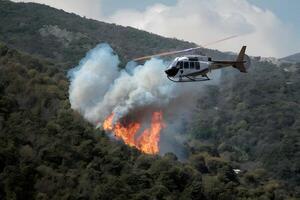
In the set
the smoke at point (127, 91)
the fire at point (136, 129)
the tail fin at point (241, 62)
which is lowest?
the fire at point (136, 129)

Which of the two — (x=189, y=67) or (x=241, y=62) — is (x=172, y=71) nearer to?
(x=189, y=67)

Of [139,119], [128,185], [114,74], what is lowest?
[128,185]

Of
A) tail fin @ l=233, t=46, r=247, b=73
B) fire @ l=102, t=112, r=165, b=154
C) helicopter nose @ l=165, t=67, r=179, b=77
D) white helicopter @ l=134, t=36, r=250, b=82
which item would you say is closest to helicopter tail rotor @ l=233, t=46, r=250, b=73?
tail fin @ l=233, t=46, r=247, b=73

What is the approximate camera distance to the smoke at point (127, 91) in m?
91.2

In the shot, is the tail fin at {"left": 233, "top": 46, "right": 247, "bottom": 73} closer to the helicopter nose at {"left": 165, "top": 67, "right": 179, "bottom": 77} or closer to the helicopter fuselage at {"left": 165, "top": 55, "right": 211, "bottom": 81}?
the helicopter fuselage at {"left": 165, "top": 55, "right": 211, "bottom": 81}

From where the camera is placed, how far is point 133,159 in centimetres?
16562

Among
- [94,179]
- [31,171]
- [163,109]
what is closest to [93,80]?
[163,109]

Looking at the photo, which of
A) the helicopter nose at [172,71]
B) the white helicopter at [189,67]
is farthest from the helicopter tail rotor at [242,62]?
the helicopter nose at [172,71]

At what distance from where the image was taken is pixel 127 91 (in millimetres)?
91938

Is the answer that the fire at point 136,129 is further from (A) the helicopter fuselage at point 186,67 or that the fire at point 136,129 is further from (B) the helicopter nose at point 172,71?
(B) the helicopter nose at point 172,71

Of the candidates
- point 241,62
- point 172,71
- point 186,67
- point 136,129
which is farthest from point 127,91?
point 241,62

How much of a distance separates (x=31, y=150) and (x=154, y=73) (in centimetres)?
5324

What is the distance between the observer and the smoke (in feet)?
299

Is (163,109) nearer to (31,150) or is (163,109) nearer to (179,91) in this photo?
(179,91)
